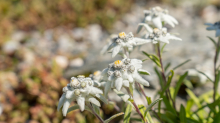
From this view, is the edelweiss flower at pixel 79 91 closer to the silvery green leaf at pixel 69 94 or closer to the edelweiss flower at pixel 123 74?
the silvery green leaf at pixel 69 94

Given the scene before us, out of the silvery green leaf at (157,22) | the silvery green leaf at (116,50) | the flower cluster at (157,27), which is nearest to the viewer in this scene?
the silvery green leaf at (116,50)

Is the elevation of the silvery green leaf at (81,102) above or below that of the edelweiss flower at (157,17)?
below

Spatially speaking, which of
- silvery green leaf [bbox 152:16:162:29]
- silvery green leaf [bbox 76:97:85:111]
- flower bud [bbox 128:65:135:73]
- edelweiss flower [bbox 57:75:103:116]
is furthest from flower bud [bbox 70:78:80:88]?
silvery green leaf [bbox 152:16:162:29]

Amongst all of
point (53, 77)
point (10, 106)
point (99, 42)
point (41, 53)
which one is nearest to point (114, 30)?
point (99, 42)

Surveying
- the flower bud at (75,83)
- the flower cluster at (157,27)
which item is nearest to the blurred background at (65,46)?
the flower cluster at (157,27)

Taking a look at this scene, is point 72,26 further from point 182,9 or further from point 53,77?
point 182,9

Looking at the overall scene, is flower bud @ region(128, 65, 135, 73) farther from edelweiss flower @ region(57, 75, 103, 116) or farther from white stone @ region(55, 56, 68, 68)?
white stone @ region(55, 56, 68, 68)

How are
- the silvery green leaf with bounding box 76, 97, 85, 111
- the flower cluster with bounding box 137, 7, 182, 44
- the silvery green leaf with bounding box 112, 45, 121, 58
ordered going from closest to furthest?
1. the silvery green leaf with bounding box 76, 97, 85, 111
2. the silvery green leaf with bounding box 112, 45, 121, 58
3. the flower cluster with bounding box 137, 7, 182, 44

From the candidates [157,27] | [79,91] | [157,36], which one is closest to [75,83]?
[79,91]

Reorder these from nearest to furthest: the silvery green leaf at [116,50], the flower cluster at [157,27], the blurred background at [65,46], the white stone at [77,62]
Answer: the silvery green leaf at [116,50]
the flower cluster at [157,27]
the blurred background at [65,46]
the white stone at [77,62]
